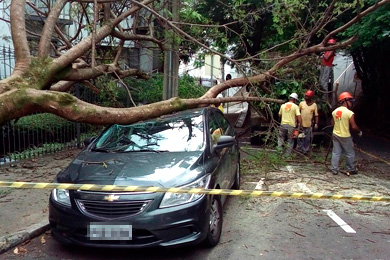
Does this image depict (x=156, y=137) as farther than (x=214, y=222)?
Yes

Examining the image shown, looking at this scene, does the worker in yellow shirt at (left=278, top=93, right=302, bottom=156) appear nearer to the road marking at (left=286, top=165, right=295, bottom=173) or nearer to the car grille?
the road marking at (left=286, top=165, right=295, bottom=173)

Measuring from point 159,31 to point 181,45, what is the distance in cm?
72

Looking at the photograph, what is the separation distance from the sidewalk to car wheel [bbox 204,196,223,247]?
2.25m

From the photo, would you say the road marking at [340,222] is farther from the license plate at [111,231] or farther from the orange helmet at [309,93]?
the orange helmet at [309,93]

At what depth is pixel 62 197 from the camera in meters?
4.07

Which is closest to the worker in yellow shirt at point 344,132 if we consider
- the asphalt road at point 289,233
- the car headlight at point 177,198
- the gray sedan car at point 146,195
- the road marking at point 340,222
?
the asphalt road at point 289,233

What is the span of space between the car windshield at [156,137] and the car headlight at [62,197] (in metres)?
0.98

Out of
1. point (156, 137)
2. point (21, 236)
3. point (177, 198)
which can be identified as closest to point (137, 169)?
point (177, 198)

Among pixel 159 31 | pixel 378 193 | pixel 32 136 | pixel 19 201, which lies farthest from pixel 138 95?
pixel 378 193

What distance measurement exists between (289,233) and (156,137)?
217cm

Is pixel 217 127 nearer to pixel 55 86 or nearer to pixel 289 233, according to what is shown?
pixel 289 233

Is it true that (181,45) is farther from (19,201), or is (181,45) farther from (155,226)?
(155,226)

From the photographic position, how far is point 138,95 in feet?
42.0

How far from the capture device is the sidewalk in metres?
4.56
